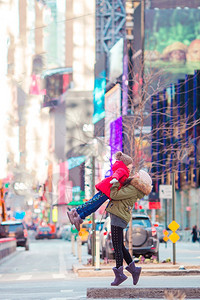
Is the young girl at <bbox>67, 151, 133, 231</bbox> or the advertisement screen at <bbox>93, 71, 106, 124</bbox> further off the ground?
the advertisement screen at <bbox>93, 71, 106, 124</bbox>

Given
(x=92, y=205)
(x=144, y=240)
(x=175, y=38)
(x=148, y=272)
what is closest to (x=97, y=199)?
(x=92, y=205)

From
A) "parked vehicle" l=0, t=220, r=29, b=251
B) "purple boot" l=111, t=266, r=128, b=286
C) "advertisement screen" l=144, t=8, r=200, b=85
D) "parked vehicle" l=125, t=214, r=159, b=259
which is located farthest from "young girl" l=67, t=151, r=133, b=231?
"advertisement screen" l=144, t=8, r=200, b=85

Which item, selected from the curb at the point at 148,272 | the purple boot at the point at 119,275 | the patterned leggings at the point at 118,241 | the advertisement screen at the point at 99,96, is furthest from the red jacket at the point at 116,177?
the advertisement screen at the point at 99,96

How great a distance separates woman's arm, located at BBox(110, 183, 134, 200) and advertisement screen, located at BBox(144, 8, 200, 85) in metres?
102

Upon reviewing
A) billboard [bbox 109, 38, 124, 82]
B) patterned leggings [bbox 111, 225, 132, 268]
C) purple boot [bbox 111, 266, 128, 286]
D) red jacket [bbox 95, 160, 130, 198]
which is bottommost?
purple boot [bbox 111, 266, 128, 286]

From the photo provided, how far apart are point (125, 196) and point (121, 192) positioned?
8cm

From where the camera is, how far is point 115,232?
11.3 metres

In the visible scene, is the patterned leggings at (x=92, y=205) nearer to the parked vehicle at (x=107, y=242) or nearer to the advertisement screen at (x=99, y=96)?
the parked vehicle at (x=107, y=242)

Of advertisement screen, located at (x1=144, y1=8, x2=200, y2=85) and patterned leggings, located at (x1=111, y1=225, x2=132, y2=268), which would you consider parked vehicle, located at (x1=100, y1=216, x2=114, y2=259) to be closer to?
patterned leggings, located at (x1=111, y1=225, x2=132, y2=268)

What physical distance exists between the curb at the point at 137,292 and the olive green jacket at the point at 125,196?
3.35 ft

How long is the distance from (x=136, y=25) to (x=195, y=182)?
40175mm

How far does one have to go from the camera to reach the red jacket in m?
10.9

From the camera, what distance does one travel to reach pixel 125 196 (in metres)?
11.1

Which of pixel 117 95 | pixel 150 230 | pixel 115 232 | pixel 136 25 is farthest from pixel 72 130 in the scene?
pixel 115 232
